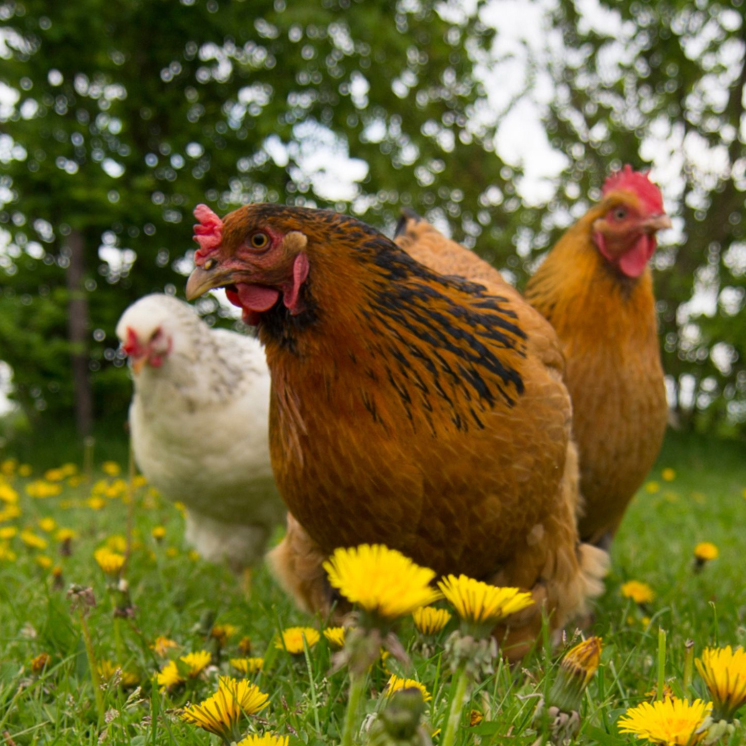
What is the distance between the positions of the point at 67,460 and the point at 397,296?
6635 millimetres

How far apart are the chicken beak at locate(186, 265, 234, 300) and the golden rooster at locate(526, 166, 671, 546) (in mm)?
1323

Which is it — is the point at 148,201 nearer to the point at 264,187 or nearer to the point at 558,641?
the point at 264,187

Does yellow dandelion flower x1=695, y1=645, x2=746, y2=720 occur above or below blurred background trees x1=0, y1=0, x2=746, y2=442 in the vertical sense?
below

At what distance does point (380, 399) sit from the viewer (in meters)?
1.67

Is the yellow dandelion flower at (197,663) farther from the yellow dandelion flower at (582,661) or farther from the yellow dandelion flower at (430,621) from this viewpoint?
the yellow dandelion flower at (582,661)

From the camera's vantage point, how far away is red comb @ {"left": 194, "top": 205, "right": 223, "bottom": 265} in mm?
1706

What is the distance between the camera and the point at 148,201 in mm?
7633

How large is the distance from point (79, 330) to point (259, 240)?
21.8 ft

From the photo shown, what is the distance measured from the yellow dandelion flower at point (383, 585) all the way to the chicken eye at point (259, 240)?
1.07 meters

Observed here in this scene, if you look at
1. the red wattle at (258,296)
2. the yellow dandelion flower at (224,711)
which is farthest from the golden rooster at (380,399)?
the yellow dandelion flower at (224,711)

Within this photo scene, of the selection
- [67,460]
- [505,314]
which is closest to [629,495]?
[505,314]

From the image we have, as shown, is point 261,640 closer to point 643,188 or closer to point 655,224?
point 655,224

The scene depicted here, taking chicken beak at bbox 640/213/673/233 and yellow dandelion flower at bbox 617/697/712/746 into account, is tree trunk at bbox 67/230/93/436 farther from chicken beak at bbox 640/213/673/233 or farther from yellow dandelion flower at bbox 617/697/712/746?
yellow dandelion flower at bbox 617/697/712/746

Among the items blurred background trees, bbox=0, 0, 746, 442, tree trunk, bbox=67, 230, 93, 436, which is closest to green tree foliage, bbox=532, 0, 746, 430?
blurred background trees, bbox=0, 0, 746, 442
